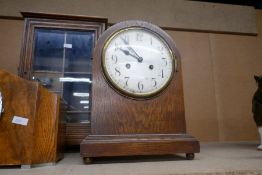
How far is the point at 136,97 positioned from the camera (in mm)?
763

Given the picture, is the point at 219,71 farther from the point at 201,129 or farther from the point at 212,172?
the point at 212,172

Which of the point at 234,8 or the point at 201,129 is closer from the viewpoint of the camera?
the point at 201,129

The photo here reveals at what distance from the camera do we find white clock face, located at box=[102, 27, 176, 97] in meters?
0.78

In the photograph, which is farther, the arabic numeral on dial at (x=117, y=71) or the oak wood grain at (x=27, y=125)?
the arabic numeral on dial at (x=117, y=71)

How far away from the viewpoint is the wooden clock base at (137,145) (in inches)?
26.4

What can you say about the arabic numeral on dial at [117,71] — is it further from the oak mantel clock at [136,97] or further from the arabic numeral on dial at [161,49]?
the arabic numeral on dial at [161,49]

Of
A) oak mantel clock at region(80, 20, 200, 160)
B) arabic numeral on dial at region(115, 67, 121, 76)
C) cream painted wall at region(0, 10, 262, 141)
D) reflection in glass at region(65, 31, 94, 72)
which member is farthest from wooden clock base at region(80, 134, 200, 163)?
cream painted wall at region(0, 10, 262, 141)

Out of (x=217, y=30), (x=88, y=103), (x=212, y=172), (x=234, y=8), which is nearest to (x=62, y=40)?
(x=88, y=103)

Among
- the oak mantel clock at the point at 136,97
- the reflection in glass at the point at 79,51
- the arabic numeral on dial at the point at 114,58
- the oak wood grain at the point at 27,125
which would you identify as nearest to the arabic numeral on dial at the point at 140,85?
the oak mantel clock at the point at 136,97

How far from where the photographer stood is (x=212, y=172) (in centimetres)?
52

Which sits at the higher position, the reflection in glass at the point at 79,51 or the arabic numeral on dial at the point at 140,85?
the reflection in glass at the point at 79,51

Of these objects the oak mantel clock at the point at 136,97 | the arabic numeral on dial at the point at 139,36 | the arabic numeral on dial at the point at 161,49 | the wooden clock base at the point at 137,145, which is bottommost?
the wooden clock base at the point at 137,145

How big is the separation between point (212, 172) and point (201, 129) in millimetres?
915

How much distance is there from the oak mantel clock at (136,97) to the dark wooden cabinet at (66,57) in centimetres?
28
